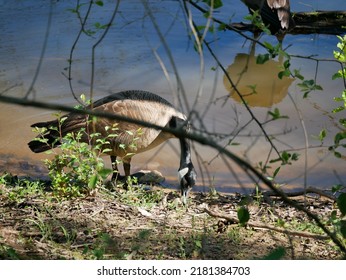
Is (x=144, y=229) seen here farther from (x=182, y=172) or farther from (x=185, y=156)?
(x=185, y=156)

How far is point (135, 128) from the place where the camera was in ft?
21.2

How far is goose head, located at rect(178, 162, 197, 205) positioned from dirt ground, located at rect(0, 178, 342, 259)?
0.88 feet

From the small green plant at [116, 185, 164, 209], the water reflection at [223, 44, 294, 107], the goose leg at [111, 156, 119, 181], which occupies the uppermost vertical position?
the small green plant at [116, 185, 164, 209]

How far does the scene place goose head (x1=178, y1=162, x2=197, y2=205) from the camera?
594 cm

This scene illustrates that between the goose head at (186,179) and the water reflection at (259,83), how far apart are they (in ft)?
6.88

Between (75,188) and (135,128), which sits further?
(135,128)

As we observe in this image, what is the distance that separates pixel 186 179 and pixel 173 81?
2.80 meters

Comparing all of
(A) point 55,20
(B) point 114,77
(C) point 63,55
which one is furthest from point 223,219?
(A) point 55,20

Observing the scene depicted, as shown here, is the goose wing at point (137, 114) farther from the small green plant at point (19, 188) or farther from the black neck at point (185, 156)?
the small green plant at point (19, 188)

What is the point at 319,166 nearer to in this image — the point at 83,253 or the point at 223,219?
→ the point at 223,219

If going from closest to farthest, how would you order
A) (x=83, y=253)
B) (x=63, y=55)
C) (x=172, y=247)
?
1. (x=83, y=253)
2. (x=172, y=247)
3. (x=63, y=55)

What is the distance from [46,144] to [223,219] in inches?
78.1

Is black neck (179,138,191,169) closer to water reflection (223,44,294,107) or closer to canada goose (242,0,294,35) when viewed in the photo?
water reflection (223,44,294,107)

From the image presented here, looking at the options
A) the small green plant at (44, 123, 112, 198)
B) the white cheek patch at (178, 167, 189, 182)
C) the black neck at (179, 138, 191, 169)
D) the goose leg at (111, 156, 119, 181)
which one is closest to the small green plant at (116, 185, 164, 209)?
the goose leg at (111, 156, 119, 181)
